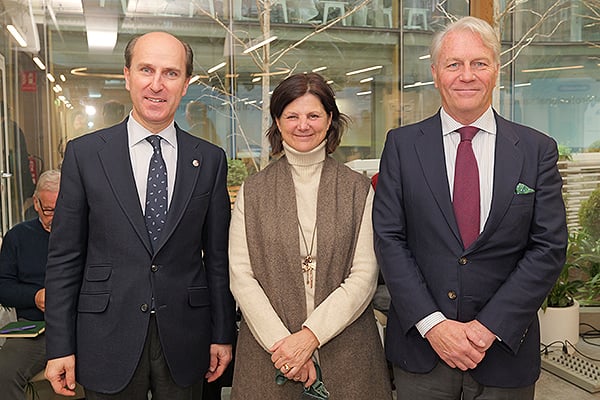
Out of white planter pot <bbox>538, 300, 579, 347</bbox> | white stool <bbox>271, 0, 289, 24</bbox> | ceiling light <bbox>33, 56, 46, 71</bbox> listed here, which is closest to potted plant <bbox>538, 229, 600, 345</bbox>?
white planter pot <bbox>538, 300, 579, 347</bbox>

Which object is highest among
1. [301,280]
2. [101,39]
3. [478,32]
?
[101,39]

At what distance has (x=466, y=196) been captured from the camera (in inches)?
80.0

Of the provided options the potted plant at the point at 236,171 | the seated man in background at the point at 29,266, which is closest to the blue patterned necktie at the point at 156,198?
the seated man in background at the point at 29,266

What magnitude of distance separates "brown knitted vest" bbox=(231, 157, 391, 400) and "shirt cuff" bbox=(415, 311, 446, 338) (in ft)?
0.86

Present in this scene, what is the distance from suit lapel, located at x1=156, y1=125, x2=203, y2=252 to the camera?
2.03 m

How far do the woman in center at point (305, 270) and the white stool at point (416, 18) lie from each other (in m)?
4.75

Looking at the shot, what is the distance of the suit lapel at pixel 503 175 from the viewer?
1979mm

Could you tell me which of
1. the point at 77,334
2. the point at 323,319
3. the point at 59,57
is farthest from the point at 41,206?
the point at 59,57

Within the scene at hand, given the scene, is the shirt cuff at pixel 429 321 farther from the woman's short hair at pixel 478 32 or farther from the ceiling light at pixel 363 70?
the ceiling light at pixel 363 70

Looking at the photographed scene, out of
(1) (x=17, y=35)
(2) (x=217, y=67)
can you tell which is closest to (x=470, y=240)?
(2) (x=217, y=67)

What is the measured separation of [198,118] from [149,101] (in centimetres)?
405

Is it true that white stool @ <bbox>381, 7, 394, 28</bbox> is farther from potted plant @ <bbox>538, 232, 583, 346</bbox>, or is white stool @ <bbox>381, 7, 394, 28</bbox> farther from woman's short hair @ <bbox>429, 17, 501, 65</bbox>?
woman's short hair @ <bbox>429, 17, 501, 65</bbox>

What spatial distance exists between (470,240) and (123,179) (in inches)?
44.3

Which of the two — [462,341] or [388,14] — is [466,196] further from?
[388,14]
